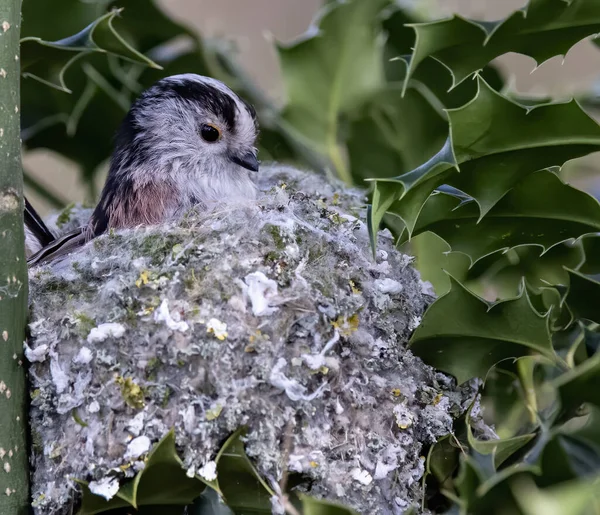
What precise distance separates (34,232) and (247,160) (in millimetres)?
735

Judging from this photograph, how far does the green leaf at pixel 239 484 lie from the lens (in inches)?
64.1

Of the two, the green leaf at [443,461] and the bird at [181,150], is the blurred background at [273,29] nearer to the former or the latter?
the bird at [181,150]

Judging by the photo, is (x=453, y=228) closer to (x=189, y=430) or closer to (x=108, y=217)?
(x=189, y=430)

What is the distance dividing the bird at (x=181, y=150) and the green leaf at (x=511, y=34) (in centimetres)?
119

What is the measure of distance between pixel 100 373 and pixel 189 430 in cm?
26

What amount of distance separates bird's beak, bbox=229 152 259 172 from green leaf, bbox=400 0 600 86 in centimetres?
118

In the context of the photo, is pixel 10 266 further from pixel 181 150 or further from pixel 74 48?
pixel 181 150

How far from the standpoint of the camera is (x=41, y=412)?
1.75 m

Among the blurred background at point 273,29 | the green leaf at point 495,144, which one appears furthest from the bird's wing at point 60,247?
the blurred background at point 273,29

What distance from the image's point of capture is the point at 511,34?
5.54ft

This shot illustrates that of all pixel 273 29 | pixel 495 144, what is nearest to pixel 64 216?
pixel 495 144

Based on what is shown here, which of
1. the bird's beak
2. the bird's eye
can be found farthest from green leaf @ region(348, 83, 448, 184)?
the bird's eye

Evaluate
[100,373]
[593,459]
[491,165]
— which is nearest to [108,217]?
[100,373]

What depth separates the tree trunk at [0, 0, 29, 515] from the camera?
1.60 meters
